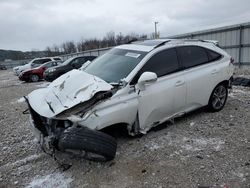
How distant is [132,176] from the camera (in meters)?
3.61

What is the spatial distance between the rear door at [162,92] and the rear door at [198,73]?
7.7 inches

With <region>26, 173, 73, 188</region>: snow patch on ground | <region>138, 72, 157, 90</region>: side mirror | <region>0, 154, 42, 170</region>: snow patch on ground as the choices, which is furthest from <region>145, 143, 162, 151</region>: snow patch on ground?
<region>0, 154, 42, 170</region>: snow patch on ground

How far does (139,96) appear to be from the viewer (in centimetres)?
439

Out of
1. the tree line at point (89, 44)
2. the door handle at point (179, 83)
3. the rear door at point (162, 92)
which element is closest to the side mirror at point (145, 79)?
the rear door at point (162, 92)

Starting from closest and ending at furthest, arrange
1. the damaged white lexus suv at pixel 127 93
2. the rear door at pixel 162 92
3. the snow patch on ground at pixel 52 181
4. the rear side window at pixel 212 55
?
1. the snow patch on ground at pixel 52 181
2. the damaged white lexus suv at pixel 127 93
3. the rear door at pixel 162 92
4. the rear side window at pixel 212 55

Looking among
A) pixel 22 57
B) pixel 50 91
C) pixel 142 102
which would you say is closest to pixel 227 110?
pixel 142 102

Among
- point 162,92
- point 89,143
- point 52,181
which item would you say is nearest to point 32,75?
point 162,92

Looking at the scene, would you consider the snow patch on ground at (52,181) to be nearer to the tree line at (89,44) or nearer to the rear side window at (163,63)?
the rear side window at (163,63)

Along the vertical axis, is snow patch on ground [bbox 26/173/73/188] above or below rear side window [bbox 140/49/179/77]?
below

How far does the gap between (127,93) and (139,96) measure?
0.25 metres

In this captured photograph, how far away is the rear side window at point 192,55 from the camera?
532cm

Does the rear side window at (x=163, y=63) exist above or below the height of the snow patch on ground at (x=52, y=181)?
above

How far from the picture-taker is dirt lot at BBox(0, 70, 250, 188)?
351cm

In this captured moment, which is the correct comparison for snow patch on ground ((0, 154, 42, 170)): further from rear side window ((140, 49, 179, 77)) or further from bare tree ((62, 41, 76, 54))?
bare tree ((62, 41, 76, 54))
